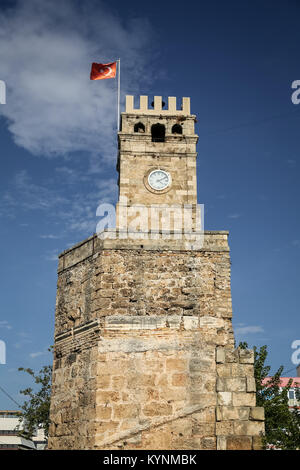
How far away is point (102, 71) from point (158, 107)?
5755 mm

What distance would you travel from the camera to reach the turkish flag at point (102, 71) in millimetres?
20156

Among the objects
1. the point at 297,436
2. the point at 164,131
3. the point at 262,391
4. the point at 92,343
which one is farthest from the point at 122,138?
the point at 92,343

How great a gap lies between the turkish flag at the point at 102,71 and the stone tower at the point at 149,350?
13.2m

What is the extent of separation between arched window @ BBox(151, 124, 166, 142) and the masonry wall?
691 inches

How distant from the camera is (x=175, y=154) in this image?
2447 cm

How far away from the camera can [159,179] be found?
23781mm

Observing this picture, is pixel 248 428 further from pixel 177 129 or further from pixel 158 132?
pixel 158 132

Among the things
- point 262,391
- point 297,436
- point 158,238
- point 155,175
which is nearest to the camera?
point 158,238

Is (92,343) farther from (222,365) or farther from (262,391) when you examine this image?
(262,391)

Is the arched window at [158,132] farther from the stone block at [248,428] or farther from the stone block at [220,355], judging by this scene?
the stone block at [248,428]

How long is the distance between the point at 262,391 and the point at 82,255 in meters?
12.0

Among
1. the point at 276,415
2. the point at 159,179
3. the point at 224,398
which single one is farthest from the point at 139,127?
the point at 224,398

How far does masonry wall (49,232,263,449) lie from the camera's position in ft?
23.3
